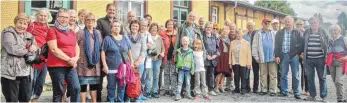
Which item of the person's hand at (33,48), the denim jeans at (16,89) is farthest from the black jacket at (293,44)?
the denim jeans at (16,89)

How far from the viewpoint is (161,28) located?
7922 millimetres

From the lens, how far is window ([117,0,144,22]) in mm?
13328

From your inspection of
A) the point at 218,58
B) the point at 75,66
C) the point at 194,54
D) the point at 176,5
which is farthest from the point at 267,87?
the point at 176,5

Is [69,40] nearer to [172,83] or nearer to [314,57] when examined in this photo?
[172,83]

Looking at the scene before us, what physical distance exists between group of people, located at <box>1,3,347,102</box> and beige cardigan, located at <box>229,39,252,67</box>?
0.02 meters

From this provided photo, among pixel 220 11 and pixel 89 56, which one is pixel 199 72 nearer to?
pixel 89 56

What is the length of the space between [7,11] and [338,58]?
8789mm

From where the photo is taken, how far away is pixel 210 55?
795cm

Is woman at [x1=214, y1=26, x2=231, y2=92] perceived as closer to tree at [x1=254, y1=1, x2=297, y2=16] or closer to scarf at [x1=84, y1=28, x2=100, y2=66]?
scarf at [x1=84, y1=28, x2=100, y2=66]

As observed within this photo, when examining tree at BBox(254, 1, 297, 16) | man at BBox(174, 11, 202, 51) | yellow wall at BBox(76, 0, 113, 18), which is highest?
tree at BBox(254, 1, 297, 16)

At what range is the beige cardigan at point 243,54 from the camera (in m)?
8.17

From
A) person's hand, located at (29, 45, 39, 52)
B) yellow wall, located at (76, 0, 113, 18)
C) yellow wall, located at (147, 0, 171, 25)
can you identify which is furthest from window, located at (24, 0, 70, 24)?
person's hand, located at (29, 45, 39, 52)

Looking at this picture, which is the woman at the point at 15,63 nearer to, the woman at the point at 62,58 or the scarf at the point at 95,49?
the woman at the point at 62,58

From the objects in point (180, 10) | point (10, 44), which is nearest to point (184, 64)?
point (10, 44)
